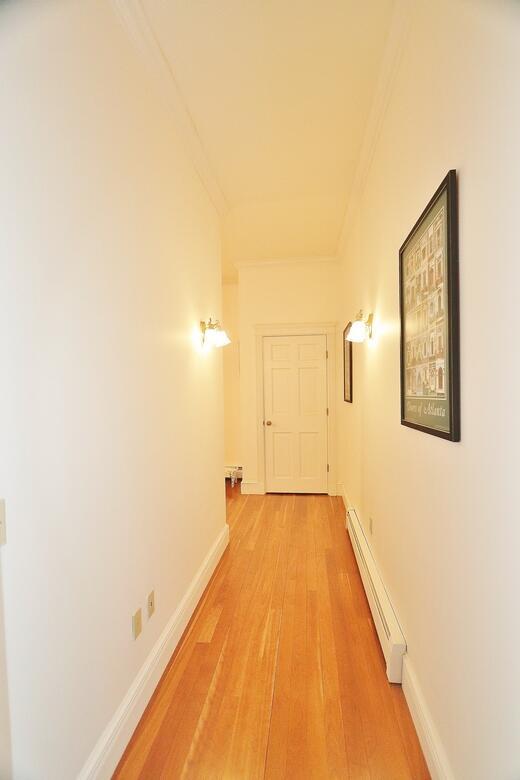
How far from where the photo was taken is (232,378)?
4949 mm

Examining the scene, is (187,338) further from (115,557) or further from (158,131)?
(115,557)

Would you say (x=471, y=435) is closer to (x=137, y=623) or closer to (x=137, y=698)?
(x=137, y=623)

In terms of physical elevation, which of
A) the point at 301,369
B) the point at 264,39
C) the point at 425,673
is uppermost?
the point at 264,39

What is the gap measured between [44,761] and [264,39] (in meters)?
2.70

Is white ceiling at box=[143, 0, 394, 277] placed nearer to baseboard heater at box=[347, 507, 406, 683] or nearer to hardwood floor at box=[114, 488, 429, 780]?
baseboard heater at box=[347, 507, 406, 683]

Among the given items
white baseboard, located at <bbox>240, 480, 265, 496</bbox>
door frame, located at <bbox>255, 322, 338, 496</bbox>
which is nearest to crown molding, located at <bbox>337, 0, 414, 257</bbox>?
door frame, located at <bbox>255, 322, 338, 496</bbox>

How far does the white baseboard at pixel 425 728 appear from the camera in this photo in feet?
Answer: 3.59

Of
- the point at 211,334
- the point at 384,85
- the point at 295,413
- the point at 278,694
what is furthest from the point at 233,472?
the point at 384,85

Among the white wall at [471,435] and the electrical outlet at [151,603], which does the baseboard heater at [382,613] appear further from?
the electrical outlet at [151,603]

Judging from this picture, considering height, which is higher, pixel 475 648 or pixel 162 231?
pixel 162 231

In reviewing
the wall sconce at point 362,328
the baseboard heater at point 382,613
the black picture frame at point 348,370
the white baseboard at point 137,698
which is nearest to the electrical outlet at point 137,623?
the white baseboard at point 137,698

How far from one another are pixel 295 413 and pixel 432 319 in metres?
3.27

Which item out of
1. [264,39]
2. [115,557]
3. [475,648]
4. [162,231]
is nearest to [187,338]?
[162,231]

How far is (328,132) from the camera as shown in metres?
2.18
